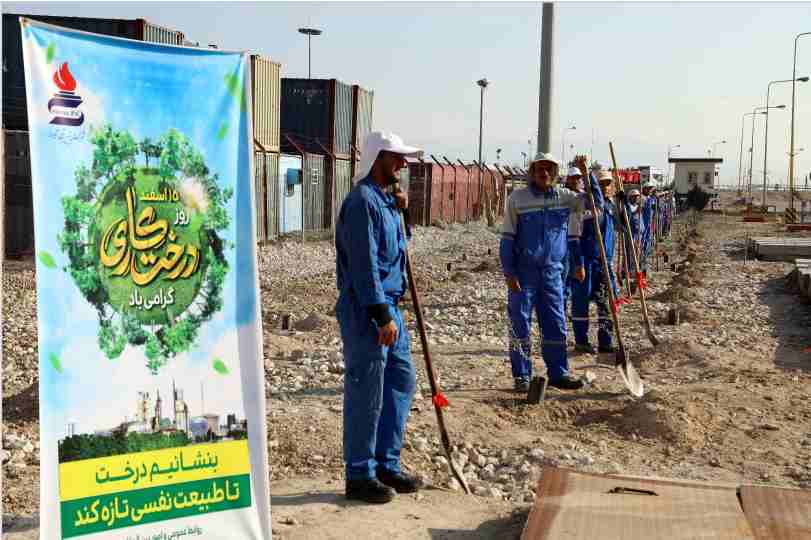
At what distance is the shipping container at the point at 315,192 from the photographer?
1108 inches

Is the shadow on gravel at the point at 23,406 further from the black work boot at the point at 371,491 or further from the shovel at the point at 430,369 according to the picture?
the shovel at the point at 430,369

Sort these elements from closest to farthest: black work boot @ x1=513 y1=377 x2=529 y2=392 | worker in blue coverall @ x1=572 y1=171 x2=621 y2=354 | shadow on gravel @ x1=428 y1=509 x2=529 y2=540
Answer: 1. shadow on gravel @ x1=428 y1=509 x2=529 y2=540
2. black work boot @ x1=513 y1=377 x2=529 y2=392
3. worker in blue coverall @ x1=572 y1=171 x2=621 y2=354

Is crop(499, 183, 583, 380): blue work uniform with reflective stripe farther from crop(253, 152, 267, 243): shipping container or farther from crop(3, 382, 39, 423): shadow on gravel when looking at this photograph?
crop(253, 152, 267, 243): shipping container

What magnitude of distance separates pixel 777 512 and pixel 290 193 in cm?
2308

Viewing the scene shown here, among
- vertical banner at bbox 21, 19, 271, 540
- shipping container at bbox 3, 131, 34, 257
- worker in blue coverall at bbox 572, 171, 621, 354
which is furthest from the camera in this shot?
shipping container at bbox 3, 131, 34, 257

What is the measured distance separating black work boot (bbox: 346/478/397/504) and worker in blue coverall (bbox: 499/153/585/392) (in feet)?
9.98

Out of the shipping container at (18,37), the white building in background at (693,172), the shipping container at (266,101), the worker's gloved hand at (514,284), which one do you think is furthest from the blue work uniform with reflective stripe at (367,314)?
the white building in background at (693,172)

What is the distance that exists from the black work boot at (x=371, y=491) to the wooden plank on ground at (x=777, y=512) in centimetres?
175

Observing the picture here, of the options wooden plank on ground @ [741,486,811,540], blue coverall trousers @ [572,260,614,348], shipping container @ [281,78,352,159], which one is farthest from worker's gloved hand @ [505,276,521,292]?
shipping container @ [281,78,352,159]

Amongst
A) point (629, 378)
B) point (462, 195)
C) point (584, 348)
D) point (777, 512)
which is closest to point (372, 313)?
point (777, 512)

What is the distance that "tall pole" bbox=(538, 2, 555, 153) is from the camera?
386 inches

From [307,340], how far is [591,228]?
3.29 meters

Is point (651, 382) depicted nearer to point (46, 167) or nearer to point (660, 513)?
point (660, 513)

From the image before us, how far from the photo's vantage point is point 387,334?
15.9 ft
